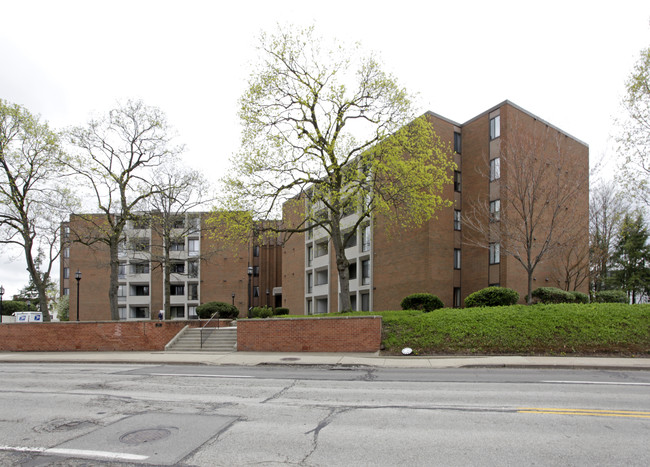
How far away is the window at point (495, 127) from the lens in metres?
30.7

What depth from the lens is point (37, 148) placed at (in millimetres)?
27188

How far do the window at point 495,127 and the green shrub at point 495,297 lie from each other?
1240cm

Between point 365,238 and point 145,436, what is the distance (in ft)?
106

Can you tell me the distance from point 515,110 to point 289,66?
638 inches

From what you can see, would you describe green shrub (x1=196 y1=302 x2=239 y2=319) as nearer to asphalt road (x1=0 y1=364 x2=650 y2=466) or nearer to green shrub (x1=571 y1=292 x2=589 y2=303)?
asphalt road (x1=0 y1=364 x2=650 y2=466)

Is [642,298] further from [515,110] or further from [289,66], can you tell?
[289,66]

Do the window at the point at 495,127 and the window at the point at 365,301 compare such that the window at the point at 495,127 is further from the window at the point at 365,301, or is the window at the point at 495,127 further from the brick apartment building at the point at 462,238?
the window at the point at 365,301

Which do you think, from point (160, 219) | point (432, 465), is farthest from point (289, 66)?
point (432, 465)

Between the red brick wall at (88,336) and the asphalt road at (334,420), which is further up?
the asphalt road at (334,420)

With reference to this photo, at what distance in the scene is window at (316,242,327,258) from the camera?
46.7 meters

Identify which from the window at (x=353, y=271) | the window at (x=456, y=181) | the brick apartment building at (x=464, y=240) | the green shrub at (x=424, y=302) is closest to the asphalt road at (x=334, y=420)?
the green shrub at (x=424, y=302)

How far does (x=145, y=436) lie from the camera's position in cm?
645

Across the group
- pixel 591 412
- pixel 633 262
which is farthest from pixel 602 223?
pixel 591 412

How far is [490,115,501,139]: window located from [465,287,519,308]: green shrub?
12398mm
